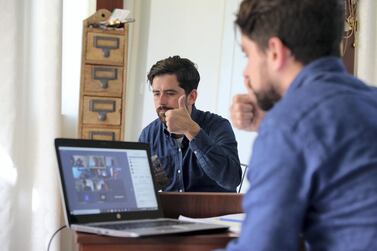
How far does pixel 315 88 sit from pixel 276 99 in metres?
0.11

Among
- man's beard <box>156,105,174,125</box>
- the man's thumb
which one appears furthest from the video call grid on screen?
man's beard <box>156,105,174,125</box>

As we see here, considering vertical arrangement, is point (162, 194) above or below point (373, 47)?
below

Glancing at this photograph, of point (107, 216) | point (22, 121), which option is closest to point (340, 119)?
point (107, 216)

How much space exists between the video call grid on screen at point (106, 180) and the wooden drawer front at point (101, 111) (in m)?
0.88

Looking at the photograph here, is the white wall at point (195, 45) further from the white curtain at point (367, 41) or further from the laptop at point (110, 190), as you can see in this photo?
the laptop at point (110, 190)

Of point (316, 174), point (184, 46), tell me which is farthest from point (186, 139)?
point (316, 174)

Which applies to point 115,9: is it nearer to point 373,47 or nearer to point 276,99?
point 373,47

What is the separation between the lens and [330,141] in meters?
0.70

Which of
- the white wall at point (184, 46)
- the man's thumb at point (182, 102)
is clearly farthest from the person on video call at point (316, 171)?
the white wall at point (184, 46)

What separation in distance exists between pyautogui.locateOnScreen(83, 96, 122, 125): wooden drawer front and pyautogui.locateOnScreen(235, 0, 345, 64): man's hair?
1306mm

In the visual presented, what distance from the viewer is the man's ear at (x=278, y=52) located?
800 millimetres

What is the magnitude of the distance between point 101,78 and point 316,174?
4.81ft

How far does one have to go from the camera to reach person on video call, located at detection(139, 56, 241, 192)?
1.57 metres

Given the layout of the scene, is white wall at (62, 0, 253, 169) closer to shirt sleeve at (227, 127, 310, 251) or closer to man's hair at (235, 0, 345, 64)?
man's hair at (235, 0, 345, 64)
